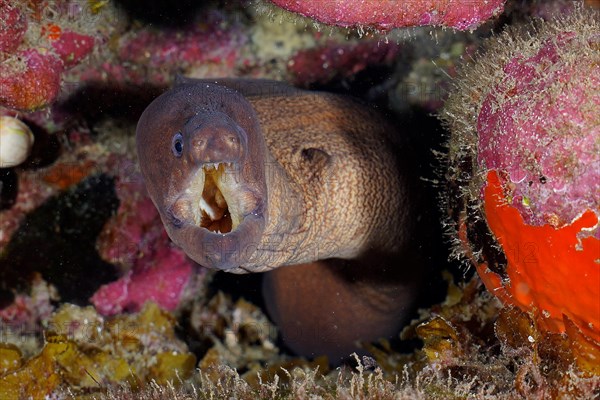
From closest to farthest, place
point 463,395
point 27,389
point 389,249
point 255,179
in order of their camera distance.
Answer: point 463,395 < point 255,179 < point 27,389 < point 389,249

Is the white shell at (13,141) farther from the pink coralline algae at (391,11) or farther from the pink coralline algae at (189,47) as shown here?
the pink coralline algae at (391,11)

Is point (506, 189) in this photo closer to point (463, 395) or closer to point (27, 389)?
point (463, 395)

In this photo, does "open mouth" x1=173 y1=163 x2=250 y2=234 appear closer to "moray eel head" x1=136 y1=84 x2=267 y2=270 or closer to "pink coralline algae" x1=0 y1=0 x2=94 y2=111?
"moray eel head" x1=136 y1=84 x2=267 y2=270

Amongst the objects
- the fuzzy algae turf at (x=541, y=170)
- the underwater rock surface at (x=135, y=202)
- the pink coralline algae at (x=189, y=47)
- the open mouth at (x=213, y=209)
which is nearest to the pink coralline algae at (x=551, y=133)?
the fuzzy algae turf at (x=541, y=170)

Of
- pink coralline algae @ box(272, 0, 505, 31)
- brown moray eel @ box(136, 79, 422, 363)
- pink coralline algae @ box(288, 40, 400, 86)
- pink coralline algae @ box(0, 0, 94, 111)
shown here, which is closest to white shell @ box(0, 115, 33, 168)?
Answer: pink coralline algae @ box(0, 0, 94, 111)

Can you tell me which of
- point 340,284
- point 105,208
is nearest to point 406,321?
point 340,284
